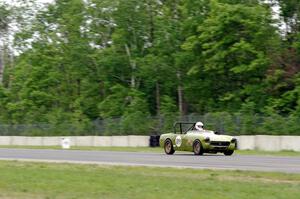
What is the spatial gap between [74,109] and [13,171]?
44.7 meters

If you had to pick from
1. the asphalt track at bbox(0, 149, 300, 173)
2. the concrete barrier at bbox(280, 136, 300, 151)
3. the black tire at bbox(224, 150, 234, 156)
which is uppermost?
the concrete barrier at bbox(280, 136, 300, 151)

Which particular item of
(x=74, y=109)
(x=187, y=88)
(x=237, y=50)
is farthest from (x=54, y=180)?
(x=74, y=109)

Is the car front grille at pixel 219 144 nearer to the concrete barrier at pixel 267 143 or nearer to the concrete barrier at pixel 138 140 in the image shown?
the concrete barrier at pixel 267 143

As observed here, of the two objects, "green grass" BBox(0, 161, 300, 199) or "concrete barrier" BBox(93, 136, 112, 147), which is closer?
"green grass" BBox(0, 161, 300, 199)

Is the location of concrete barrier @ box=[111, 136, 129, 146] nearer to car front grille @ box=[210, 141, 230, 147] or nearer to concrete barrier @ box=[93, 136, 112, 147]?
concrete barrier @ box=[93, 136, 112, 147]

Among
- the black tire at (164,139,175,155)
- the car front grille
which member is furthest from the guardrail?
the black tire at (164,139,175,155)

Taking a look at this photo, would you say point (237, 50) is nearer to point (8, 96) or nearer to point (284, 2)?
point (284, 2)

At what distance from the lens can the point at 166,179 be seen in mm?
15984

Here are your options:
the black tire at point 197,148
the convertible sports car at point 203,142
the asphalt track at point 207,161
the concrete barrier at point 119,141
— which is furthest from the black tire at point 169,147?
the concrete barrier at point 119,141

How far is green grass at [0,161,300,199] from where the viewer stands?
12999mm

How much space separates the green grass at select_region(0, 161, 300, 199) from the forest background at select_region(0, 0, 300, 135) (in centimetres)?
2099

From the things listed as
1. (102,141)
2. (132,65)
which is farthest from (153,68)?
(102,141)

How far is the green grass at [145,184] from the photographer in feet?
42.6

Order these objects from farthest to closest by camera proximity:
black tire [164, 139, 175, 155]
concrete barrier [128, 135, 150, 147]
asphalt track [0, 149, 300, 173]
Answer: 1. concrete barrier [128, 135, 150, 147]
2. black tire [164, 139, 175, 155]
3. asphalt track [0, 149, 300, 173]
